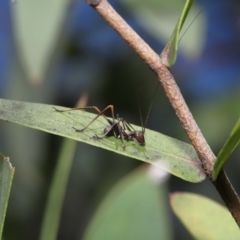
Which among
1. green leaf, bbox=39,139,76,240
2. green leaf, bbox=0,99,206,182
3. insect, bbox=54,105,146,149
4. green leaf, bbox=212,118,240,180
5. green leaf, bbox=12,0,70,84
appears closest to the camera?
green leaf, bbox=212,118,240,180

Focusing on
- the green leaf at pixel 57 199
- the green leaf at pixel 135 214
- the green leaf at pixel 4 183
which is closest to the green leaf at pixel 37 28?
the green leaf at pixel 57 199

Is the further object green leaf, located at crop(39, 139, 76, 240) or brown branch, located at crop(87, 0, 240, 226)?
green leaf, located at crop(39, 139, 76, 240)

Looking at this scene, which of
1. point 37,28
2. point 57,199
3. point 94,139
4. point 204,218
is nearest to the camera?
point 94,139

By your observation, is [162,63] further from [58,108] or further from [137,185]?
[137,185]

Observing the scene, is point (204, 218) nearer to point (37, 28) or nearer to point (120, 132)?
point (120, 132)

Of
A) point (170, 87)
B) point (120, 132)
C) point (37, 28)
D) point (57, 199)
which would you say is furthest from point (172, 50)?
point (37, 28)

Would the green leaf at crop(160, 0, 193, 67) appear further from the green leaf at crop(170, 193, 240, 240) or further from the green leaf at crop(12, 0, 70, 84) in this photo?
the green leaf at crop(12, 0, 70, 84)

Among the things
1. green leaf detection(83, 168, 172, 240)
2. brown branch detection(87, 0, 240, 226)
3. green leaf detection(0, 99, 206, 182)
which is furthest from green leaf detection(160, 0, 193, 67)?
green leaf detection(83, 168, 172, 240)

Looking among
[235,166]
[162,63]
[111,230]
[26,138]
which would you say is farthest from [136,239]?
[235,166]
